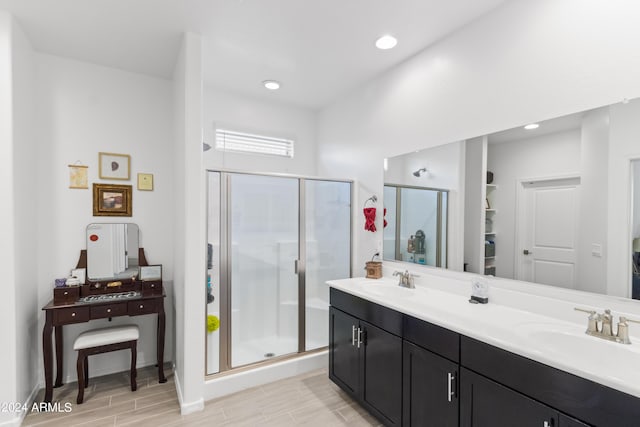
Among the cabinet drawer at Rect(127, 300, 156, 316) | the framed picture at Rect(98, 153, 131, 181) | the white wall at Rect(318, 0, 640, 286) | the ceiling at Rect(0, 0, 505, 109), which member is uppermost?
Result: the ceiling at Rect(0, 0, 505, 109)

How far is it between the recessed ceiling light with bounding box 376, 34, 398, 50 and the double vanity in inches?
71.9

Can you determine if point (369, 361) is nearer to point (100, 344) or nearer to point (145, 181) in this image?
point (100, 344)

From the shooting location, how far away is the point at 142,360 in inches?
120

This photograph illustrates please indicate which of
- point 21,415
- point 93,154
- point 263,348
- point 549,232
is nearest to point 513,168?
point 549,232

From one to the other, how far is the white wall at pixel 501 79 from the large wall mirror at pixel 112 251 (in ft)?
7.20

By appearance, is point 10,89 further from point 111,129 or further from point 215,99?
point 215,99

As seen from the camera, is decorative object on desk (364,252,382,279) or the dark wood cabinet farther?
decorative object on desk (364,252,382,279)

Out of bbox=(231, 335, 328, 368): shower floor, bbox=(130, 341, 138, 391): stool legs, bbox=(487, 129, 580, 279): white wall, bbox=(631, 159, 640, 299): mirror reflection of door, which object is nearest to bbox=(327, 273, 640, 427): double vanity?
bbox=(631, 159, 640, 299): mirror reflection of door

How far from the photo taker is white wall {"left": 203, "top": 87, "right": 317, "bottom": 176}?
336cm

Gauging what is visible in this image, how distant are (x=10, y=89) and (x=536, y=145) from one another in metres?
3.36

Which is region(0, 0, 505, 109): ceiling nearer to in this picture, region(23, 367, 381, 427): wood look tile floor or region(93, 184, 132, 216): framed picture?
region(93, 184, 132, 216): framed picture

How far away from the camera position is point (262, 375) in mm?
2730

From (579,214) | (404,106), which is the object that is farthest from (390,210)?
(579,214)

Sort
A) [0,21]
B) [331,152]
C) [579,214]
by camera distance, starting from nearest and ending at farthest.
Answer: [579,214] → [0,21] → [331,152]
